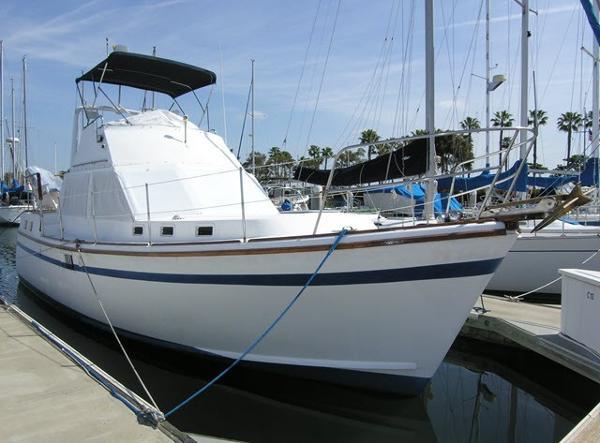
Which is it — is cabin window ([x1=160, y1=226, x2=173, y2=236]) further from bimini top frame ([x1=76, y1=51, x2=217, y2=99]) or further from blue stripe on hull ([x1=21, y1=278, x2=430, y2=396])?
bimini top frame ([x1=76, y1=51, x2=217, y2=99])

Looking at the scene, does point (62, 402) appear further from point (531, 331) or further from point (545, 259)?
point (545, 259)

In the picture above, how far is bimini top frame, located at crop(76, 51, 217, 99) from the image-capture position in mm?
8922

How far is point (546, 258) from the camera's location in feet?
36.8

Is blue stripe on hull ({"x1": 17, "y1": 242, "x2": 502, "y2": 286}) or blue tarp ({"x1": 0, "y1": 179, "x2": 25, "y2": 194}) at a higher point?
blue tarp ({"x1": 0, "y1": 179, "x2": 25, "y2": 194})

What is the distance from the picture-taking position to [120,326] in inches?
290

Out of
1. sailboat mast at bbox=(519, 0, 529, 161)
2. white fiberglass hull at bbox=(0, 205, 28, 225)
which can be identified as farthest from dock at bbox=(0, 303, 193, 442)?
white fiberglass hull at bbox=(0, 205, 28, 225)

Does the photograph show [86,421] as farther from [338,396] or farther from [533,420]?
[533,420]

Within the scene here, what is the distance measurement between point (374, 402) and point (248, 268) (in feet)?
6.91

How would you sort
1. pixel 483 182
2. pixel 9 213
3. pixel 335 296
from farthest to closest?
pixel 9 213 < pixel 483 182 < pixel 335 296

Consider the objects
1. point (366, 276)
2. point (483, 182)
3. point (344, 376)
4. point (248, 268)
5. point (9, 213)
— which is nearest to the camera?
point (366, 276)

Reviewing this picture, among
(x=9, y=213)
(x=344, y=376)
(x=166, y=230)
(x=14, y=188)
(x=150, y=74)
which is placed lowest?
(x=344, y=376)

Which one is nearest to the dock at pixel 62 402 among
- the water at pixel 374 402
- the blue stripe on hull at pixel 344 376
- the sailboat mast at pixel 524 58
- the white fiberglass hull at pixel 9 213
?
the water at pixel 374 402

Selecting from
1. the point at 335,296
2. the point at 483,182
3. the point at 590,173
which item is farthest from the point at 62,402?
the point at 590,173

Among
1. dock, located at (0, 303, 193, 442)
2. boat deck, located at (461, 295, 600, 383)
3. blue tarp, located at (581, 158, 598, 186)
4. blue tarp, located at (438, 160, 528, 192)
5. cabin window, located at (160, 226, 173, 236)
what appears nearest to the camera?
dock, located at (0, 303, 193, 442)
